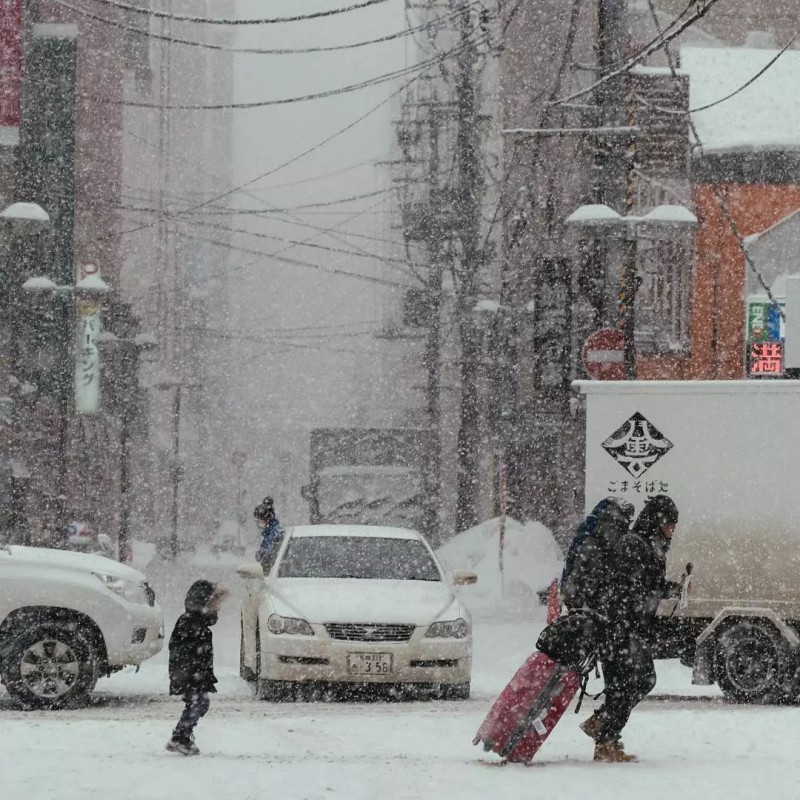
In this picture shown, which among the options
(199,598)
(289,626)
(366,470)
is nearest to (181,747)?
(199,598)

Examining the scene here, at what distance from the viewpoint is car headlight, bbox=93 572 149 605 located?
12281mm

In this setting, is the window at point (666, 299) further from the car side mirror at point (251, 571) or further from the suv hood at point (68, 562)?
the suv hood at point (68, 562)

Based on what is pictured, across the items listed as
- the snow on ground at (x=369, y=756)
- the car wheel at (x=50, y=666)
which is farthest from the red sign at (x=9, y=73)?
the car wheel at (x=50, y=666)

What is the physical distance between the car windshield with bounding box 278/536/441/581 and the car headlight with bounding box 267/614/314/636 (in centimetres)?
105

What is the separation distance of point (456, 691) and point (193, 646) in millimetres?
4243

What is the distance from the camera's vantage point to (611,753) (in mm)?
8492

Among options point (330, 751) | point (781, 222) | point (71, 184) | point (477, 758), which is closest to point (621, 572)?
point (477, 758)

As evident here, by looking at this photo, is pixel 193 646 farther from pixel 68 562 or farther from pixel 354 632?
pixel 68 562

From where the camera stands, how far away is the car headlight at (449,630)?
40.7 feet

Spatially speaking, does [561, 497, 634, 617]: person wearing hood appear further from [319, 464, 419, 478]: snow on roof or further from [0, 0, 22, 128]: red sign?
[319, 464, 419, 478]: snow on roof

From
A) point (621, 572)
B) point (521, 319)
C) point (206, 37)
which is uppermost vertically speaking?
point (206, 37)

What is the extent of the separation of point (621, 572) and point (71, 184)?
Answer: 109ft

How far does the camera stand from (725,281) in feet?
100

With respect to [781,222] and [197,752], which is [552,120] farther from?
[197,752]
